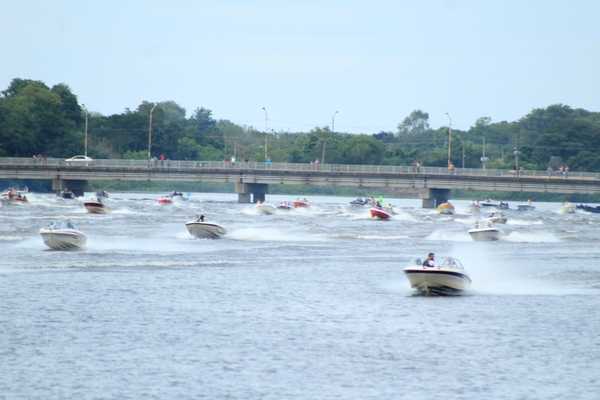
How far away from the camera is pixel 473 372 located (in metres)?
39.9

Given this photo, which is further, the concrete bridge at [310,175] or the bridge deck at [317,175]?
the concrete bridge at [310,175]

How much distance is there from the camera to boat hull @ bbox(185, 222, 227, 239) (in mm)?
92625

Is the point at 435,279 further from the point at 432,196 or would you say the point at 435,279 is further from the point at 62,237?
the point at 432,196

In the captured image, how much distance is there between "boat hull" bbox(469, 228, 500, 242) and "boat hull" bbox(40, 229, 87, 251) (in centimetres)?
3277

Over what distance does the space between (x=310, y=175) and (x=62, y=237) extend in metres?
103

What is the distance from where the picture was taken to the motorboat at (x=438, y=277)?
56594mm

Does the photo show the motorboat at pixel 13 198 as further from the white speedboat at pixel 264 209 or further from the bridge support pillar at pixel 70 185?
the white speedboat at pixel 264 209

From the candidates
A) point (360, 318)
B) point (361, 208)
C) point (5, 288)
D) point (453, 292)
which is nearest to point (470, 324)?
point (360, 318)

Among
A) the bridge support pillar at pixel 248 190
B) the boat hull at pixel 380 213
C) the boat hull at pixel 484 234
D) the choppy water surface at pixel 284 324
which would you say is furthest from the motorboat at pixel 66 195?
the choppy water surface at pixel 284 324

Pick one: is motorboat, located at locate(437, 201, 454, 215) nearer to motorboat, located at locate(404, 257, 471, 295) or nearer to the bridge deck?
the bridge deck

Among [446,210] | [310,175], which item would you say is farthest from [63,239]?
[310,175]

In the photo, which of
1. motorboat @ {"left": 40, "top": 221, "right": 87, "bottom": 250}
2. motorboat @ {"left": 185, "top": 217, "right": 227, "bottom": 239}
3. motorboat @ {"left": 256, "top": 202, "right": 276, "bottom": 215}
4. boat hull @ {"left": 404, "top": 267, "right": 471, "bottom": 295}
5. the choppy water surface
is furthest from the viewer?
motorboat @ {"left": 256, "top": 202, "right": 276, "bottom": 215}

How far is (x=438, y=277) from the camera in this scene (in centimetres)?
5666

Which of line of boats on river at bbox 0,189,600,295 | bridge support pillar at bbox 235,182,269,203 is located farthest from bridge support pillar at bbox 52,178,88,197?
bridge support pillar at bbox 235,182,269,203
